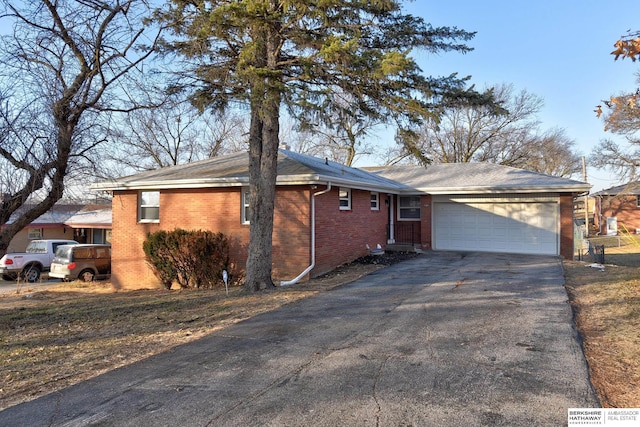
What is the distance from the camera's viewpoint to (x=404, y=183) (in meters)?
19.9

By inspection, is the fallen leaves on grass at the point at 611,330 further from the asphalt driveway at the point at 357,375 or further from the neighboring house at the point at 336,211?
the neighboring house at the point at 336,211

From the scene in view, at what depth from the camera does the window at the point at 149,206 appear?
1488cm

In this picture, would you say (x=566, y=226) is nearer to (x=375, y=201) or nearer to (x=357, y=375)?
(x=375, y=201)

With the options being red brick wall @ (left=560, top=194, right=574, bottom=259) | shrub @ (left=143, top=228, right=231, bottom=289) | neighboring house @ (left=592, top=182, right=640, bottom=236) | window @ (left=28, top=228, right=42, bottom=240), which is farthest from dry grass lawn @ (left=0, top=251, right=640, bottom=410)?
neighboring house @ (left=592, top=182, right=640, bottom=236)

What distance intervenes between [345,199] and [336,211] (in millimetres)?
949

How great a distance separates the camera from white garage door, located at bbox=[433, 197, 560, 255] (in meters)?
16.7

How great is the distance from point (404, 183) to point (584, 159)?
956 inches

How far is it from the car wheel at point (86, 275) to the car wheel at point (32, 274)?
3926mm

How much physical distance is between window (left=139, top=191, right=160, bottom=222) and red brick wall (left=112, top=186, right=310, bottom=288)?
206mm

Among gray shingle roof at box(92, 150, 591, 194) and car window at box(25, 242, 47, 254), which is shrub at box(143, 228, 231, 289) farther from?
car window at box(25, 242, 47, 254)

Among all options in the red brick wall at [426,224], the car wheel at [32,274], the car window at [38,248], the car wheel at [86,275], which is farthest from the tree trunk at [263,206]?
the car window at [38,248]

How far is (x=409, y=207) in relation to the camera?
19.3m

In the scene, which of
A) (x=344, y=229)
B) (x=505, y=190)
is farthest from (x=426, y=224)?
(x=344, y=229)

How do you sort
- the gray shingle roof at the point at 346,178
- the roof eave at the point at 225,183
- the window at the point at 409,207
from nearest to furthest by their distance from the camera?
the roof eave at the point at 225,183 → the gray shingle roof at the point at 346,178 → the window at the point at 409,207
